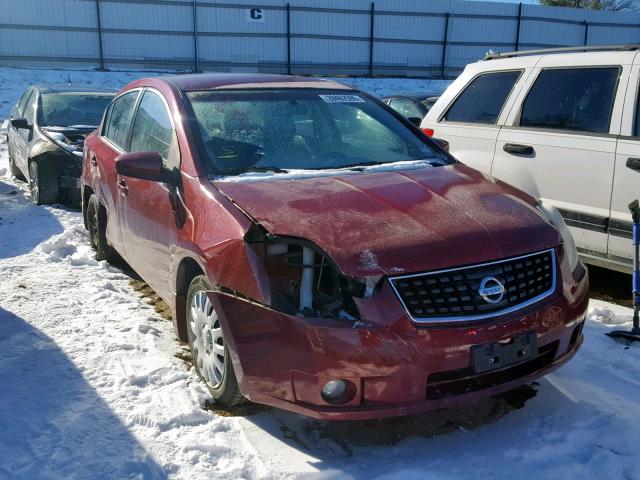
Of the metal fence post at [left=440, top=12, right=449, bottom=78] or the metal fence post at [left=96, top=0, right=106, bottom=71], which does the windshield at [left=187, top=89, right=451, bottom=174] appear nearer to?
the metal fence post at [left=96, top=0, right=106, bottom=71]

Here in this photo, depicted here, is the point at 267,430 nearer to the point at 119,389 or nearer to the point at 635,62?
the point at 119,389

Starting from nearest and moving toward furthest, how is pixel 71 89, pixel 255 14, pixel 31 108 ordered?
pixel 31 108 < pixel 71 89 < pixel 255 14

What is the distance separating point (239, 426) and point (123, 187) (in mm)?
2150

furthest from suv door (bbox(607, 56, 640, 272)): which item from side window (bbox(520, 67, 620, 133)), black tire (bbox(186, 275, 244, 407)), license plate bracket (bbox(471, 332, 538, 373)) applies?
black tire (bbox(186, 275, 244, 407))

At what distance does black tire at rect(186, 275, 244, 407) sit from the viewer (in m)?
3.10

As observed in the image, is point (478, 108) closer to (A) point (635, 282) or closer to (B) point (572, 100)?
(B) point (572, 100)

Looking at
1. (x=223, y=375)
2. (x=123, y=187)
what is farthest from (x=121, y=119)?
(x=223, y=375)

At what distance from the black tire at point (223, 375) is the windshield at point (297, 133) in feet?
2.12

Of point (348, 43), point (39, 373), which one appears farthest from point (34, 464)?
point (348, 43)

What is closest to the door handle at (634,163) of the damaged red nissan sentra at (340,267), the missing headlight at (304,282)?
the damaged red nissan sentra at (340,267)

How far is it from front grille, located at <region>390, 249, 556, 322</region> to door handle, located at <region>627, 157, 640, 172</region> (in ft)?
6.67

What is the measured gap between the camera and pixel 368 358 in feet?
8.68

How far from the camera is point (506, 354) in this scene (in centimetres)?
283

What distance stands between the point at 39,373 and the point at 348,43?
2061cm
